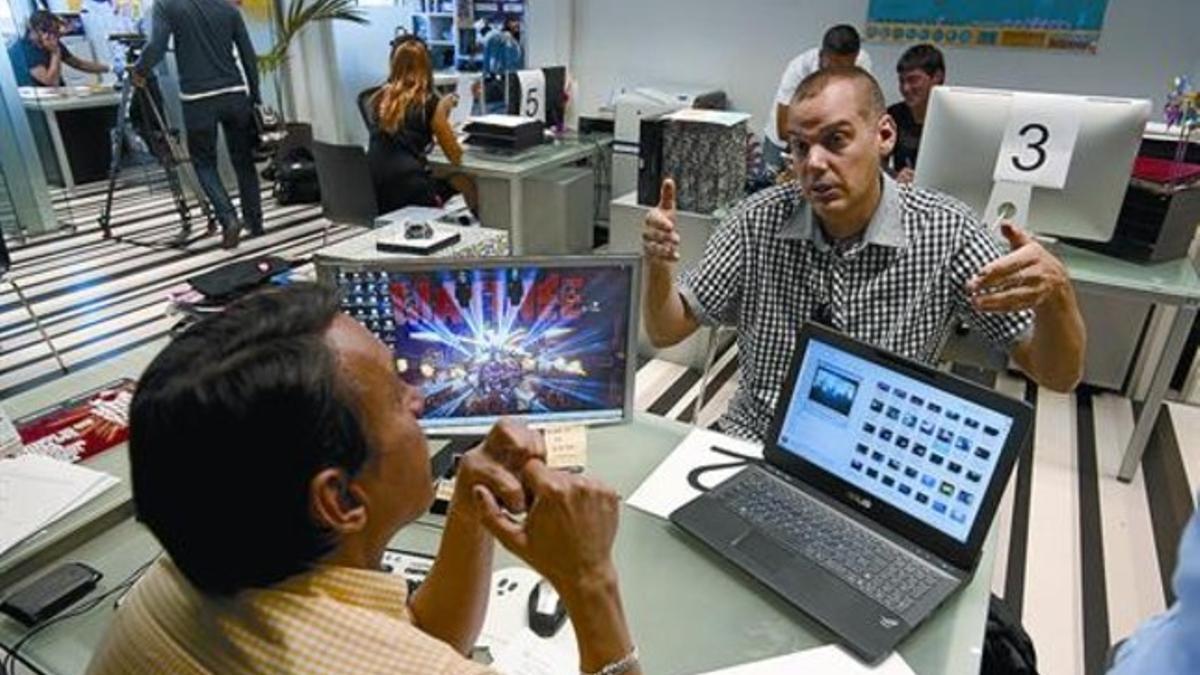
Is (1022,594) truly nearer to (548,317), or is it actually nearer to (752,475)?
(752,475)

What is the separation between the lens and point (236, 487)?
0.59m

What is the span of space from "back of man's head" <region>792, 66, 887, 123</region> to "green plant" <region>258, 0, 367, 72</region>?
17.3 feet

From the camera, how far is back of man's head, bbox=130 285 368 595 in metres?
0.59

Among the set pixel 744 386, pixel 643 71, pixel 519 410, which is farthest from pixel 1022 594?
pixel 643 71

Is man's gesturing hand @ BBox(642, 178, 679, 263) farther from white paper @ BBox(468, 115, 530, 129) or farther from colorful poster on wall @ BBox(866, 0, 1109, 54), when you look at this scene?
colorful poster on wall @ BBox(866, 0, 1109, 54)

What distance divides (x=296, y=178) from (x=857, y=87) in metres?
4.92

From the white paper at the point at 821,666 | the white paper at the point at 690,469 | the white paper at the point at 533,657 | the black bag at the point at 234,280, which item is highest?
the black bag at the point at 234,280

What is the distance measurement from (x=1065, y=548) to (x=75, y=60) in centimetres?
714

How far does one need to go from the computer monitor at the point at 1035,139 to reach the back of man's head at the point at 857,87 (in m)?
0.96

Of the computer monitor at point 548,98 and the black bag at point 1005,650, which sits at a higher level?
the computer monitor at point 548,98

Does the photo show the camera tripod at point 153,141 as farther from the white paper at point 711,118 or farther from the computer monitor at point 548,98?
the white paper at point 711,118

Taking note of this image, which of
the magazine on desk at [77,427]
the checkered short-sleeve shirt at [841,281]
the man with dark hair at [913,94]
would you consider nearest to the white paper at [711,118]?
the man with dark hair at [913,94]

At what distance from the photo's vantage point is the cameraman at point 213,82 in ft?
13.7

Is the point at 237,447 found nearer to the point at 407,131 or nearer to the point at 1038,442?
the point at 1038,442
